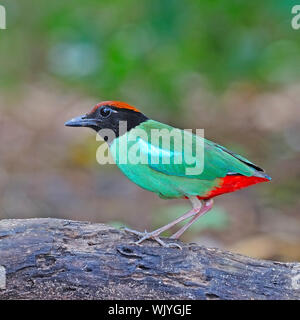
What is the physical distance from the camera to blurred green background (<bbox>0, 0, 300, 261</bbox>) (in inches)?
314

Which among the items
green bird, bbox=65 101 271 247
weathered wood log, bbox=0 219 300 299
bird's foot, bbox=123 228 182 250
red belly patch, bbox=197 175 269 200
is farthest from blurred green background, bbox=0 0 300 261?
weathered wood log, bbox=0 219 300 299

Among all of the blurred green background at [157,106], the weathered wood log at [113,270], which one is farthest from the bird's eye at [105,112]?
the blurred green background at [157,106]

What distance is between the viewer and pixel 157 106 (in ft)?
31.0

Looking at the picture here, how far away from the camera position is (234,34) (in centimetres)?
934

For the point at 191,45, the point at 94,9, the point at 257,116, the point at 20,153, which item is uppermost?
the point at 94,9

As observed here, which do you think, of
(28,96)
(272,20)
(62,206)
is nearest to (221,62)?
(272,20)

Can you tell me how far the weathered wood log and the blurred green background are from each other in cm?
230

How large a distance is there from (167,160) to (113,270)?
37.0 inches

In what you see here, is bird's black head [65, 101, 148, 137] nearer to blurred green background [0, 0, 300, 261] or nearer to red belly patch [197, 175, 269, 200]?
red belly patch [197, 175, 269, 200]

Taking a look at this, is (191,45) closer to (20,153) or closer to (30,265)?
(20,153)

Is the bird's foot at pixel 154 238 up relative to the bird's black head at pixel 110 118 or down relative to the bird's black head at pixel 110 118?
down

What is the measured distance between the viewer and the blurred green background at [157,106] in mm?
7965

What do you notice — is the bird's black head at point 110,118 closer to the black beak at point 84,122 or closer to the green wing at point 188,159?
the black beak at point 84,122

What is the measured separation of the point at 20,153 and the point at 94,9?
8.70ft
